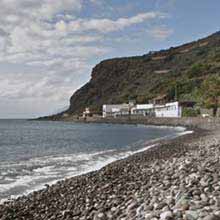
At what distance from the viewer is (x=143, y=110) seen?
454 ft

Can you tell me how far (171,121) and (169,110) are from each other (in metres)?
13.3

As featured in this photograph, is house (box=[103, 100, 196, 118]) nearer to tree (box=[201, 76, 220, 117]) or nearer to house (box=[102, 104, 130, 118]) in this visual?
house (box=[102, 104, 130, 118])

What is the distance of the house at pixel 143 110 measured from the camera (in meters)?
134

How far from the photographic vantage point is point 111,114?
15238 centimetres

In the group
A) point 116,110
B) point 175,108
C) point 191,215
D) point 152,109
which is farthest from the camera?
point 116,110

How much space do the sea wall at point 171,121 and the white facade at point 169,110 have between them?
11.6 feet

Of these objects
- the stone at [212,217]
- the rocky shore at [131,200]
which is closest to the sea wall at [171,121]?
the rocky shore at [131,200]

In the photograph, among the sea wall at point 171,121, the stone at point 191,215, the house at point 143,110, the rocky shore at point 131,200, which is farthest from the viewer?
the house at point 143,110

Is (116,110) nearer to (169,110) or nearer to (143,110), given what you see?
(143,110)

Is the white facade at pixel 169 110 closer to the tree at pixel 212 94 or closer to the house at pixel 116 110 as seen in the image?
the house at pixel 116 110

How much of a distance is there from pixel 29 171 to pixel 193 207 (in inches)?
582

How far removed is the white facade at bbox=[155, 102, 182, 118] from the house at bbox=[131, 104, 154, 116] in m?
4.42

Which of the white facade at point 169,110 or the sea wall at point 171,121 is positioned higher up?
the white facade at point 169,110

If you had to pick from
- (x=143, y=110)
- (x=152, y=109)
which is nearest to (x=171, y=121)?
(x=152, y=109)
